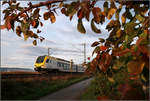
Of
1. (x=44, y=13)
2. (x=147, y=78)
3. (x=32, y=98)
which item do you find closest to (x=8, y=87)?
(x=32, y=98)

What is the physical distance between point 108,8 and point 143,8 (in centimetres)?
22

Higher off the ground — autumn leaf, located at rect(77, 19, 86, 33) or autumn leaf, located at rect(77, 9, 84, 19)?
autumn leaf, located at rect(77, 9, 84, 19)

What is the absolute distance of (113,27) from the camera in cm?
127

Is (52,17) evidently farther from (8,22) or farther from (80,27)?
(80,27)

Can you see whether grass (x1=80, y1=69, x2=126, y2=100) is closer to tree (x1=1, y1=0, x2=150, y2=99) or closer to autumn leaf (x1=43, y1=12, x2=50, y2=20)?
tree (x1=1, y1=0, x2=150, y2=99)

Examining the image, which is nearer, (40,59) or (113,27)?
(113,27)

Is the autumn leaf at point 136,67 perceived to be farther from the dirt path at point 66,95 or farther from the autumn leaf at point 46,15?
the dirt path at point 66,95

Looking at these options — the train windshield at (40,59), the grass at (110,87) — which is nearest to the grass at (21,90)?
the grass at (110,87)

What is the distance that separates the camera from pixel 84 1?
76 centimetres

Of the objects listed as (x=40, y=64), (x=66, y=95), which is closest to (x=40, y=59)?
(x=40, y=64)

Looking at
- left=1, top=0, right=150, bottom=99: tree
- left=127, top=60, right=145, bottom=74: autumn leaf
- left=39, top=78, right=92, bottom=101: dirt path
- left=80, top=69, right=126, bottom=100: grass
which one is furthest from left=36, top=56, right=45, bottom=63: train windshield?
left=127, top=60, right=145, bottom=74: autumn leaf

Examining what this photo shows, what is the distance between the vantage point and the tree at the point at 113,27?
62 cm

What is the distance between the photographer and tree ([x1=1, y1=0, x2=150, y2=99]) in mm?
617

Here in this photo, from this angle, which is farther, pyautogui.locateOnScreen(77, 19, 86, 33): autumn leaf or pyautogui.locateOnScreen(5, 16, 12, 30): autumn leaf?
pyautogui.locateOnScreen(5, 16, 12, 30): autumn leaf
